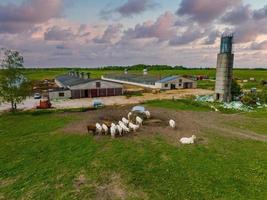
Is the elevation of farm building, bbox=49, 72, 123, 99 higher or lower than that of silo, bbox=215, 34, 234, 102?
lower

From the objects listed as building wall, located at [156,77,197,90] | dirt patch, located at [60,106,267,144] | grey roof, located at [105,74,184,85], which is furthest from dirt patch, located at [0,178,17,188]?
grey roof, located at [105,74,184,85]

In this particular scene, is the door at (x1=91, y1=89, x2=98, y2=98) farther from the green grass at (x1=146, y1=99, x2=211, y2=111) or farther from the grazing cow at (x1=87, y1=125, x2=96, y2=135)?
the grazing cow at (x1=87, y1=125, x2=96, y2=135)

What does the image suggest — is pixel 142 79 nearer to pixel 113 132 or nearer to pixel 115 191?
pixel 113 132

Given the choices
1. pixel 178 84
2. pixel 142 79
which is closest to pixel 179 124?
pixel 178 84

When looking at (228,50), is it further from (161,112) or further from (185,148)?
(185,148)

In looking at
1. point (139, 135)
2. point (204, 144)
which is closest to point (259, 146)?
point (204, 144)
